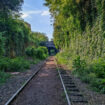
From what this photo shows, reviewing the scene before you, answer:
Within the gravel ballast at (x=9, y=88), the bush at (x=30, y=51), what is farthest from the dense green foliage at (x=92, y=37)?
the bush at (x=30, y=51)

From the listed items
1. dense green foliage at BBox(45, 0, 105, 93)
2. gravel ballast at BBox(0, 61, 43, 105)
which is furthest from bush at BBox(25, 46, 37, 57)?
gravel ballast at BBox(0, 61, 43, 105)

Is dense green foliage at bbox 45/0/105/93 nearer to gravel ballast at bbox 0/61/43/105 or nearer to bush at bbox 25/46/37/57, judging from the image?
gravel ballast at bbox 0/61/43/105

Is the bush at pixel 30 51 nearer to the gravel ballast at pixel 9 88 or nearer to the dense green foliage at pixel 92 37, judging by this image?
the dense green foliage at pixel 92 37

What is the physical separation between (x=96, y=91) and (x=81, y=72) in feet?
9.66

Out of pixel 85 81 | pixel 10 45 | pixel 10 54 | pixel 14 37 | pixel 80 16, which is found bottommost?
pixel 85 81

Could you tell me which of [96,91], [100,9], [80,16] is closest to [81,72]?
[96,91]

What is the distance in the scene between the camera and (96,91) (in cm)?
474

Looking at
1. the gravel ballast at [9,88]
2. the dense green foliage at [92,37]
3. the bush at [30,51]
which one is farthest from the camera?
the bush at [30,51]

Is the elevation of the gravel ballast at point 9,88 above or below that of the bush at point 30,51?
below

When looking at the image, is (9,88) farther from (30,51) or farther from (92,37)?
(30,51)

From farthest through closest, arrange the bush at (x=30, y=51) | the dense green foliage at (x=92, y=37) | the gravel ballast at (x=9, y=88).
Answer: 1. the bush at (x=30, y=51)
2. the dense green foliage at (x=92, y=37)
3. the gravel ballast at (x=9, y=88)

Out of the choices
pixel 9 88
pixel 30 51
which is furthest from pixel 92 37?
pixel 30 51

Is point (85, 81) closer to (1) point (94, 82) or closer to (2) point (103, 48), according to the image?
(1) point (94, 82)

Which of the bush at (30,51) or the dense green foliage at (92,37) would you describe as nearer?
the dense green foliage at (92,37)
